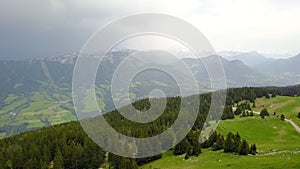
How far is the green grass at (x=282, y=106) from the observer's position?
14912cm

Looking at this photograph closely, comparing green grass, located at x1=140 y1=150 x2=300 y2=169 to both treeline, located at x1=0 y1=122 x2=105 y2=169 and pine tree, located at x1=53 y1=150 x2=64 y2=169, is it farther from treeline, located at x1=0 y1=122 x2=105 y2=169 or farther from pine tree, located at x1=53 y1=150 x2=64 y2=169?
pine tree, located at x1=53 y1=150 x2=64 y2=169

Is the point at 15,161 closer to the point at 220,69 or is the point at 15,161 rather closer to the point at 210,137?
the point at 210,137

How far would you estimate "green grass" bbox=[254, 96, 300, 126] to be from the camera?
149125 mm

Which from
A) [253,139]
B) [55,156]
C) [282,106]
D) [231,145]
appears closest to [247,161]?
[231,145]

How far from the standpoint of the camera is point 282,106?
167250 mm

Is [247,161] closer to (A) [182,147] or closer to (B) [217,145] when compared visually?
(B) [217,145]

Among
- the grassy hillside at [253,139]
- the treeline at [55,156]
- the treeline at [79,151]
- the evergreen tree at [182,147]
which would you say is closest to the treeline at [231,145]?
the treeline at [79,151]

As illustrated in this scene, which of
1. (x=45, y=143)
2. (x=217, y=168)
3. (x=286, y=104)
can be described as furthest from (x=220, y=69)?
(x=286, y=104)

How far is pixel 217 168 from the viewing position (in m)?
55.5

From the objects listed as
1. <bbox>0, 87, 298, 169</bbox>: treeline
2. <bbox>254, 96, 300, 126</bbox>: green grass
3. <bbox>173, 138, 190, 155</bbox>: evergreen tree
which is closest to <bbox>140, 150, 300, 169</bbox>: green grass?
<bbox>0, 87, 298, 169</bbox>: treeline

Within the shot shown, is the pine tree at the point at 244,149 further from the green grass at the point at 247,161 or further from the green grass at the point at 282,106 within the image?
the green grass at the point at 282,106

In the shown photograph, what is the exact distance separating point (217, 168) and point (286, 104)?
433ft

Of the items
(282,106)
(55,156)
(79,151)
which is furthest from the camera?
(282,106)

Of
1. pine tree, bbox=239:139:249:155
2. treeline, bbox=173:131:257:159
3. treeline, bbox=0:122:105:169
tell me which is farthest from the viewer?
treeline, bbox=0:122:105:169
